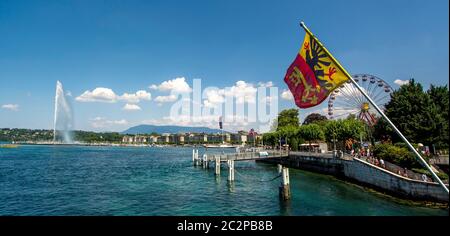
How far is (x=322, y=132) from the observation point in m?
66.2

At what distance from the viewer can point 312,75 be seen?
12.8 m

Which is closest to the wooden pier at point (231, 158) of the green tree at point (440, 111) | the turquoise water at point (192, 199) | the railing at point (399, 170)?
the turquoise water at point (192, 199)

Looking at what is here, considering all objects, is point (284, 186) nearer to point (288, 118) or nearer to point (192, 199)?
point (192, 199)

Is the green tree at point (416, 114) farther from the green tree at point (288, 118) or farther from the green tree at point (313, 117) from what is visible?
the green tree at point (313, 117)

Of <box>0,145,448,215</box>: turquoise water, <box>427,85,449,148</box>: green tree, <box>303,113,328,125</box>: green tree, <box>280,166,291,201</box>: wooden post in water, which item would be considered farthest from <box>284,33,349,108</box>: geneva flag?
<box>303,113,328,125</box>: green tree

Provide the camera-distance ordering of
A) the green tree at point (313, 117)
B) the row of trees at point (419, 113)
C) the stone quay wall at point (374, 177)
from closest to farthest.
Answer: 1. the stone quay wall at point (374, 177)
2. the row of trees at point (419, 113)
3. the green tree at point (313, 117)

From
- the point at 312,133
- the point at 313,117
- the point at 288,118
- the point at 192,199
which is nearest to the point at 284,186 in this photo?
the point at 192,199

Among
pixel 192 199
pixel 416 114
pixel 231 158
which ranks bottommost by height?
pixel 192 199

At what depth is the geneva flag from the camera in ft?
39.5

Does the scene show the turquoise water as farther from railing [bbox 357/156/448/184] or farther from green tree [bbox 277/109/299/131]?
green tree [bbox 277/109/299/131]

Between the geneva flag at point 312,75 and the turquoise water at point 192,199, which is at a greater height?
the geneva flag at point 312,75

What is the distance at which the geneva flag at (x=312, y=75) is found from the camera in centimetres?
1205
